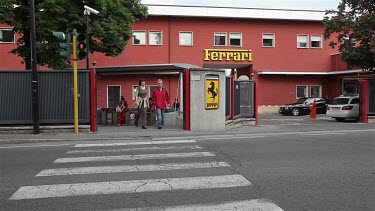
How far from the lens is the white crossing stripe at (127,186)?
5633 millimetres

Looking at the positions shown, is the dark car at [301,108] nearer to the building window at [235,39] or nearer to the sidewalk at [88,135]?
the building window at [235,39]

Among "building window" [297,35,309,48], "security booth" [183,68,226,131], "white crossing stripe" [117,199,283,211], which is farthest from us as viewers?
"building window" [297,35,309,48]

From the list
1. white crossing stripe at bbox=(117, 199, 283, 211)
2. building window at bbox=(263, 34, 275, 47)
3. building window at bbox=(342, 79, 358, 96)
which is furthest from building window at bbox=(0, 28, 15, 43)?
building window at bbox=(342, 79, 358, 96)

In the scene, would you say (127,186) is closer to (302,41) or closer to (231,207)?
(231,207)

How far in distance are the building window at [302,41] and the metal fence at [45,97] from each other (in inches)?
921

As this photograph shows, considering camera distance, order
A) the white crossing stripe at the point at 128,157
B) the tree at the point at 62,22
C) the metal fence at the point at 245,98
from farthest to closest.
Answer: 1. the metal fence at the point at 245,98
2. the tree at the point at 62,22
3. the white crossing stripe at the point at 128,157

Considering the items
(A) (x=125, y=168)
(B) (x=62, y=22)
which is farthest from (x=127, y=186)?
(B) (x=62, y=22)

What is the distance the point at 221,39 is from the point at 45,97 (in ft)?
65.7

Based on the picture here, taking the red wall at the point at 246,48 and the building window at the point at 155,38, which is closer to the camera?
the red wall at the point at 246,48

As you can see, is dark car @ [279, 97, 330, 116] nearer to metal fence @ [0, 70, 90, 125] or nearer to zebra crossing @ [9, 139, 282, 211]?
metal fence @ [0, 70, 90, 125]

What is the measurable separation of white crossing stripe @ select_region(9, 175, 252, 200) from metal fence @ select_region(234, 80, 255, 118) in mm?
11255

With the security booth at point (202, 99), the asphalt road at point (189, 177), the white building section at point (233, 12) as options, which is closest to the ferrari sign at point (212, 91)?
the security booth at point (202, 99)

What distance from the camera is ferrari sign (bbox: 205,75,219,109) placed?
14125 millimetres

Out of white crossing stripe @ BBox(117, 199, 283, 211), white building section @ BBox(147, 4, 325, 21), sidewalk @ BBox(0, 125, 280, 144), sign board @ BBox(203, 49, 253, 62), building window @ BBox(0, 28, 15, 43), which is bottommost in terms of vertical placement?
white crossing stripe @ BBox(117, 199, 283, 211)
